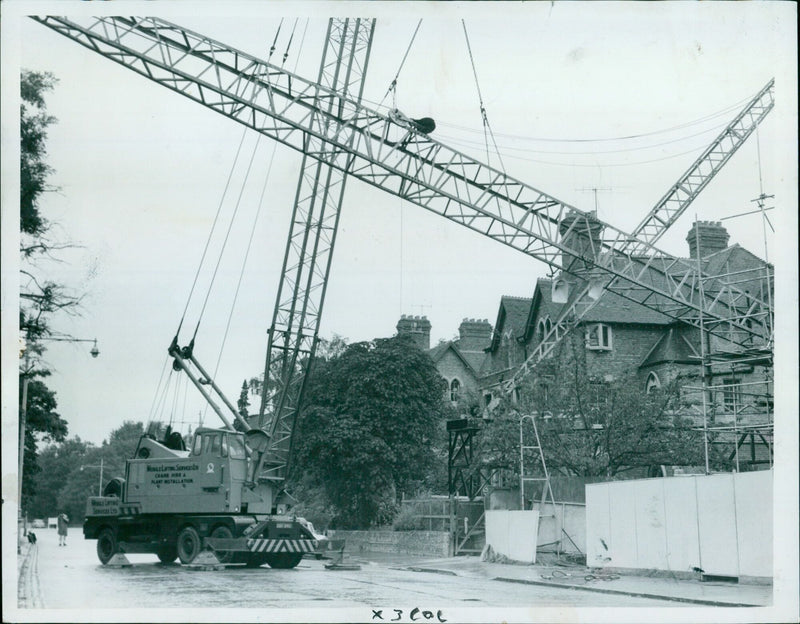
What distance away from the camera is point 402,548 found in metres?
33.7

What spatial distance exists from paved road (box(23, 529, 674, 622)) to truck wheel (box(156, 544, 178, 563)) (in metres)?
0.38

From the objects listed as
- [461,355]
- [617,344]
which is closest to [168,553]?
[461,355]

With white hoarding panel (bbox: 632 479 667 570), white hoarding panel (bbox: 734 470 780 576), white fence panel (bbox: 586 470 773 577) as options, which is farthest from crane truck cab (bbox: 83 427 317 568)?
white hoarding panel (bbox: 734 470 780 576)

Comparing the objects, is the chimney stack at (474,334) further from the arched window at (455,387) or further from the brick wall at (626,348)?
the brick wall at (626,348)

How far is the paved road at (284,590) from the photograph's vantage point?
715 inches

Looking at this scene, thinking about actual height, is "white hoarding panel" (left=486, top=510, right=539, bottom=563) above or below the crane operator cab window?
below

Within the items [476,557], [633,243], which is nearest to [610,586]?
[476,557]

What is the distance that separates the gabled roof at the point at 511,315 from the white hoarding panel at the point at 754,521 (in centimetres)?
1372

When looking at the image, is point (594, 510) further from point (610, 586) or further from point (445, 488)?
point (445, 488)

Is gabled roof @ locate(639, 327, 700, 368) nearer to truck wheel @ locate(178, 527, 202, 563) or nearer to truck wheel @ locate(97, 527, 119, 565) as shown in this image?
truck wheel @ locate(178, 527, 202, 563)

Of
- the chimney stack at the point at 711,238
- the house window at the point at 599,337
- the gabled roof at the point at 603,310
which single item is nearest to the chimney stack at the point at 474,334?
the gabled roof at the point at 603,310

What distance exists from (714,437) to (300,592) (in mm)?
17973

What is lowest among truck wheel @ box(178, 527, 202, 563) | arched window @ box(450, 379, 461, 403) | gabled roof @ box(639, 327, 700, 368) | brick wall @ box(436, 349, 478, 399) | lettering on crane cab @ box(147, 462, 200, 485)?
truck wheel @ box(178, 527, 202, 563)

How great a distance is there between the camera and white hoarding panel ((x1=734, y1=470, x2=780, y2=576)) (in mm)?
20031
